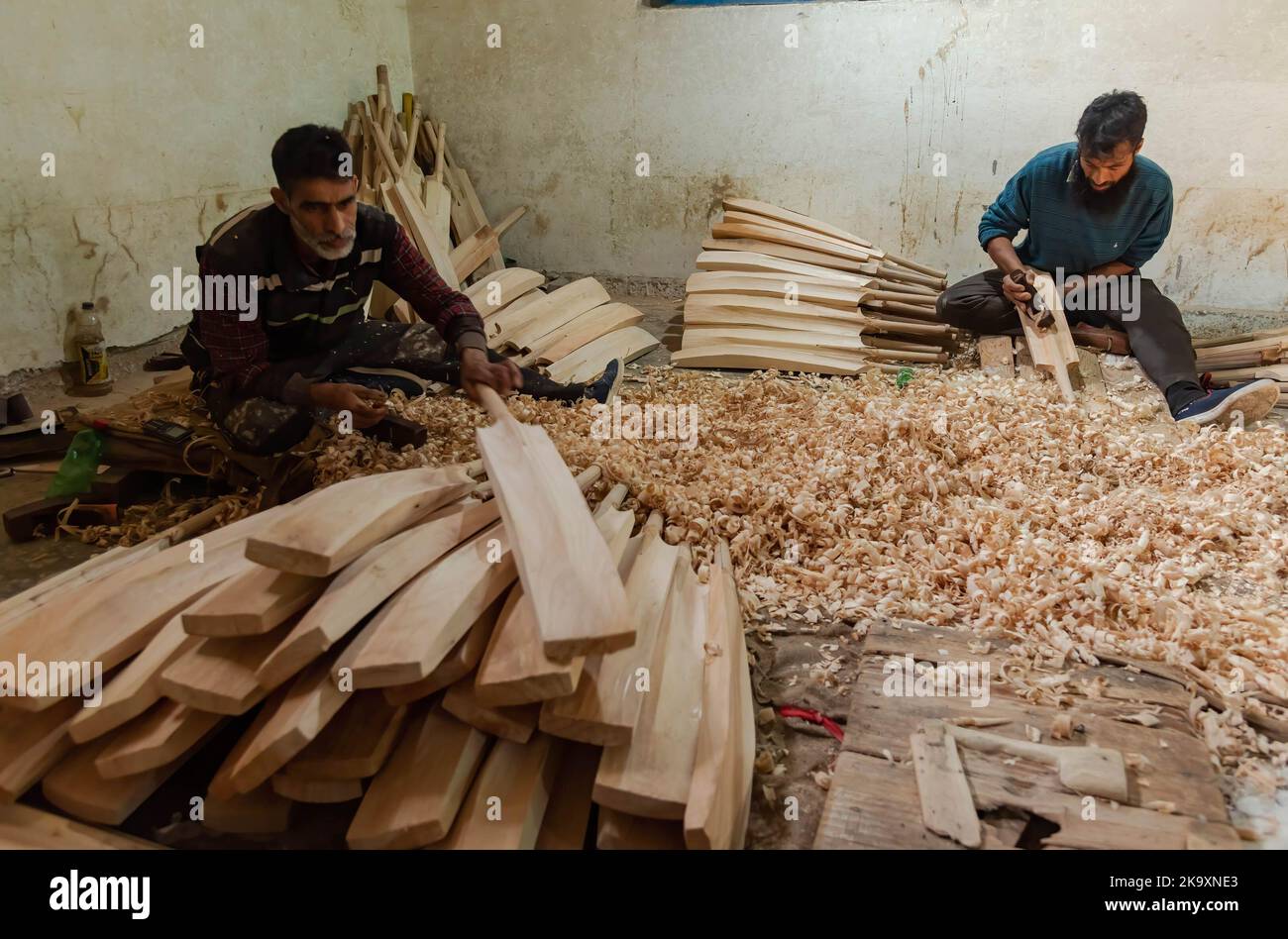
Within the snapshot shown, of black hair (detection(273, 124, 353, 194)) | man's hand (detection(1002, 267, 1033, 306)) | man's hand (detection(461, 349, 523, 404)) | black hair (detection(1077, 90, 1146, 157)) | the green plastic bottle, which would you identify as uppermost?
black hair (detection(1077, 90, 1146, 157))

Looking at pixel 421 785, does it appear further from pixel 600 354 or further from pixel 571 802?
pixel 600 354

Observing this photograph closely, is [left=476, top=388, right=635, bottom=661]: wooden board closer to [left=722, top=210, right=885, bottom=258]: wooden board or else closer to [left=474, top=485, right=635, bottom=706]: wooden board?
[left=474, top=485, right=635, bottom=706]: wooden board

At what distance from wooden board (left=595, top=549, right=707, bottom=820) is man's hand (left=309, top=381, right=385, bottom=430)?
1.56 meters

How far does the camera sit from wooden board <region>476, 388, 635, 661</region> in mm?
1597

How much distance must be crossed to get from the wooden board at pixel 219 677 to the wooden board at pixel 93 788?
0.22 m

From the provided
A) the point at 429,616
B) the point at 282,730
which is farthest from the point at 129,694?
the point at 429,616

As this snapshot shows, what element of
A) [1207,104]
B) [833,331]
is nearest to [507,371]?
[833,331]

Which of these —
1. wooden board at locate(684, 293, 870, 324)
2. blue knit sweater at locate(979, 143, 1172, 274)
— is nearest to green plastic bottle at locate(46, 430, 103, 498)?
wooden board at locate(684, 293, 870, 324)

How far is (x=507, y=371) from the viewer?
10.3 feet

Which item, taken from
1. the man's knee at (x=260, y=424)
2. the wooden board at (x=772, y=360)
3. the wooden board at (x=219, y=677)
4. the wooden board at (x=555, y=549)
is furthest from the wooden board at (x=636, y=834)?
the wooden board at (x=772, y=360)

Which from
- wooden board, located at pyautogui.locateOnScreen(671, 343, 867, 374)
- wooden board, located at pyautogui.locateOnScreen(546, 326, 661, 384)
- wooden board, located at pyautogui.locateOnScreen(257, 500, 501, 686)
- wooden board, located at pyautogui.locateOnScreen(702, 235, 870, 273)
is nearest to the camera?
wooden board, located at pyautogui.locateOnScreen(257, 500, 501, 686)

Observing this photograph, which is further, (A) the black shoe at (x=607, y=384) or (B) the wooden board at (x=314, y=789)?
(A) the black shoe at (x=607, y=384)
